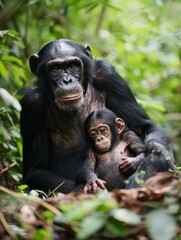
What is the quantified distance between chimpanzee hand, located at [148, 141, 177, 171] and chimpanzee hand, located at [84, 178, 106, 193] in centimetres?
59

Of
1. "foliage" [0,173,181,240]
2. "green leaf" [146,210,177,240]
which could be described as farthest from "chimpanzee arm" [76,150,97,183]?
"green leaf" [146,210,177,240]

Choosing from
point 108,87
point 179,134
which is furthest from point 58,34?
point 179,134

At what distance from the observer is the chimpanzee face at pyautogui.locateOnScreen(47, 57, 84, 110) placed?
5520 millimetres

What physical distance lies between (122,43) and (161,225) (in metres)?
8.34

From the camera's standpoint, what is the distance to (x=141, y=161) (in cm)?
527

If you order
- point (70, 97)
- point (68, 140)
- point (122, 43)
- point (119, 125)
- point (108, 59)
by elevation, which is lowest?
point (122, 43)

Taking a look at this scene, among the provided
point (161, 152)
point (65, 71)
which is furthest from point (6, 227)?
point (65, 71)

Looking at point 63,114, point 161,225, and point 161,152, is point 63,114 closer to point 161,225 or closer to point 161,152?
point 161,152

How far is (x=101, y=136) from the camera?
5477 millimetres

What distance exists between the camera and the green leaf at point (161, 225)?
2709 millimetres

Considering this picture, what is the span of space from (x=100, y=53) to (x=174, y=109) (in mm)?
1660

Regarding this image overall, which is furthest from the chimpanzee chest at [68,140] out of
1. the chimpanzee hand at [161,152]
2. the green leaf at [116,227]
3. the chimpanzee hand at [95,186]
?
the green leaf at [116,227]

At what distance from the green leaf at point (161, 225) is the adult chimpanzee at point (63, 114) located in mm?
2954

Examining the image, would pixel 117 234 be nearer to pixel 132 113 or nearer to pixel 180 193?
pixel 180 193
